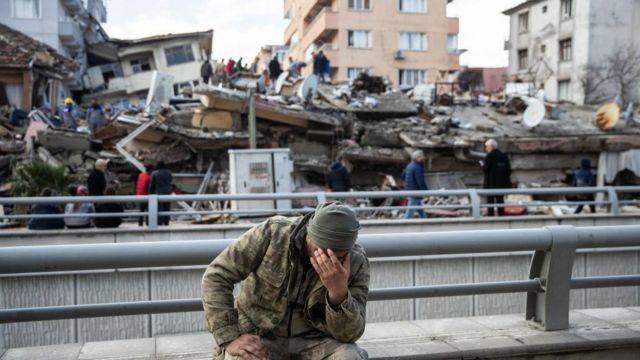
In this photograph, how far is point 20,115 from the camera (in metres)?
24.4

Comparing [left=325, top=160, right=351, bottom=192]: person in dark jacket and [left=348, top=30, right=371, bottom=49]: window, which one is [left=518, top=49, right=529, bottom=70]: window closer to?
[left=348, top=30, right=371, bottom=49]: window

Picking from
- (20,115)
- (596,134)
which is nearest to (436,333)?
(596,134)

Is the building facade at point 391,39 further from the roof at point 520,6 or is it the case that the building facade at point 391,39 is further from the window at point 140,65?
the window at point 140,65

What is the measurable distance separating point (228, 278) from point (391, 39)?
4896cm

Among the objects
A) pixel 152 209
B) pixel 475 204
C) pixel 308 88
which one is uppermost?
pixel 308 88

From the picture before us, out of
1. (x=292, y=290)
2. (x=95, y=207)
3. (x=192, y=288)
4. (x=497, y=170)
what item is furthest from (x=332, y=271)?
(x=497, y=170)

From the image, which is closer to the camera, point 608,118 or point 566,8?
point 608,118

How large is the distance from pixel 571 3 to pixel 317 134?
97.9ft

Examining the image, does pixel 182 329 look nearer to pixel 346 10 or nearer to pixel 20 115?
pixel 20 115

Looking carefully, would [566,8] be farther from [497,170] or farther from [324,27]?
[497,170]

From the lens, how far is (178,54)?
4403cm

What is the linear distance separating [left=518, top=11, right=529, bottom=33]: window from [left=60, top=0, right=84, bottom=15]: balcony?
111ft

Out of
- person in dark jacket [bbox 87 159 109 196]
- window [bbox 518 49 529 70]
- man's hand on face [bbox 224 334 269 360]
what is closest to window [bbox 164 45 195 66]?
window [bbox 518 49 529 70]

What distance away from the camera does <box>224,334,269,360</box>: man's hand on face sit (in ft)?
9.61
